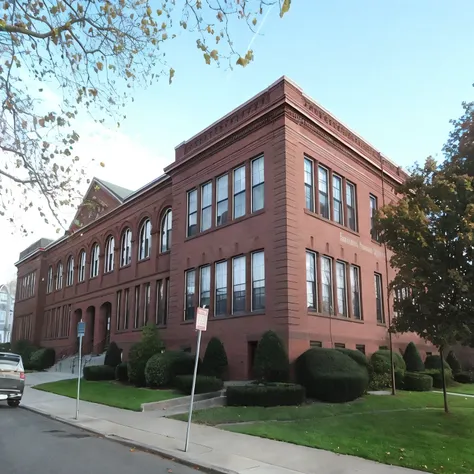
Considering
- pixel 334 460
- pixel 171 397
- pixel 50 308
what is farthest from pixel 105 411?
pixel 50 308

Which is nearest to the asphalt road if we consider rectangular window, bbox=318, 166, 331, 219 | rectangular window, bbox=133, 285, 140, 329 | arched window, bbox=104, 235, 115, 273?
rectangular window, bbox=318, 166, 331, 219

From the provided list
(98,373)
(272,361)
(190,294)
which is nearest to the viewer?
(272,361)

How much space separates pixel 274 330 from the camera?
18.7m

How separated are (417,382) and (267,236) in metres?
9.07

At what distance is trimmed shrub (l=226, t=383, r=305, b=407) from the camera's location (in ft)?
49.5

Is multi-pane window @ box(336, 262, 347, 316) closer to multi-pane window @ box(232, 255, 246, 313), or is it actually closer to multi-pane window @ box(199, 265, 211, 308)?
multi-pane window @ box(232, 255, 246, 313)

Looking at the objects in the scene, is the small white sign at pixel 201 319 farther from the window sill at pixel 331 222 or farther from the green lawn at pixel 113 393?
the window sill at pixel 331 222

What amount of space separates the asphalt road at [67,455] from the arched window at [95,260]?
25.3 m

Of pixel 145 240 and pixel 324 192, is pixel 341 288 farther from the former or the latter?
pixel 145 240

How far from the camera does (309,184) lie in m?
21.5

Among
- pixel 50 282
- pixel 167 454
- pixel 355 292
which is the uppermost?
pixel 50 282

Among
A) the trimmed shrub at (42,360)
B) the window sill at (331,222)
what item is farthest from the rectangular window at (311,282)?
the trimmed shrub at (42,360)

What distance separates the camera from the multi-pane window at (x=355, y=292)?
75.9 feet

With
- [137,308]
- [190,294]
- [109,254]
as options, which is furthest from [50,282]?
[190,294]
